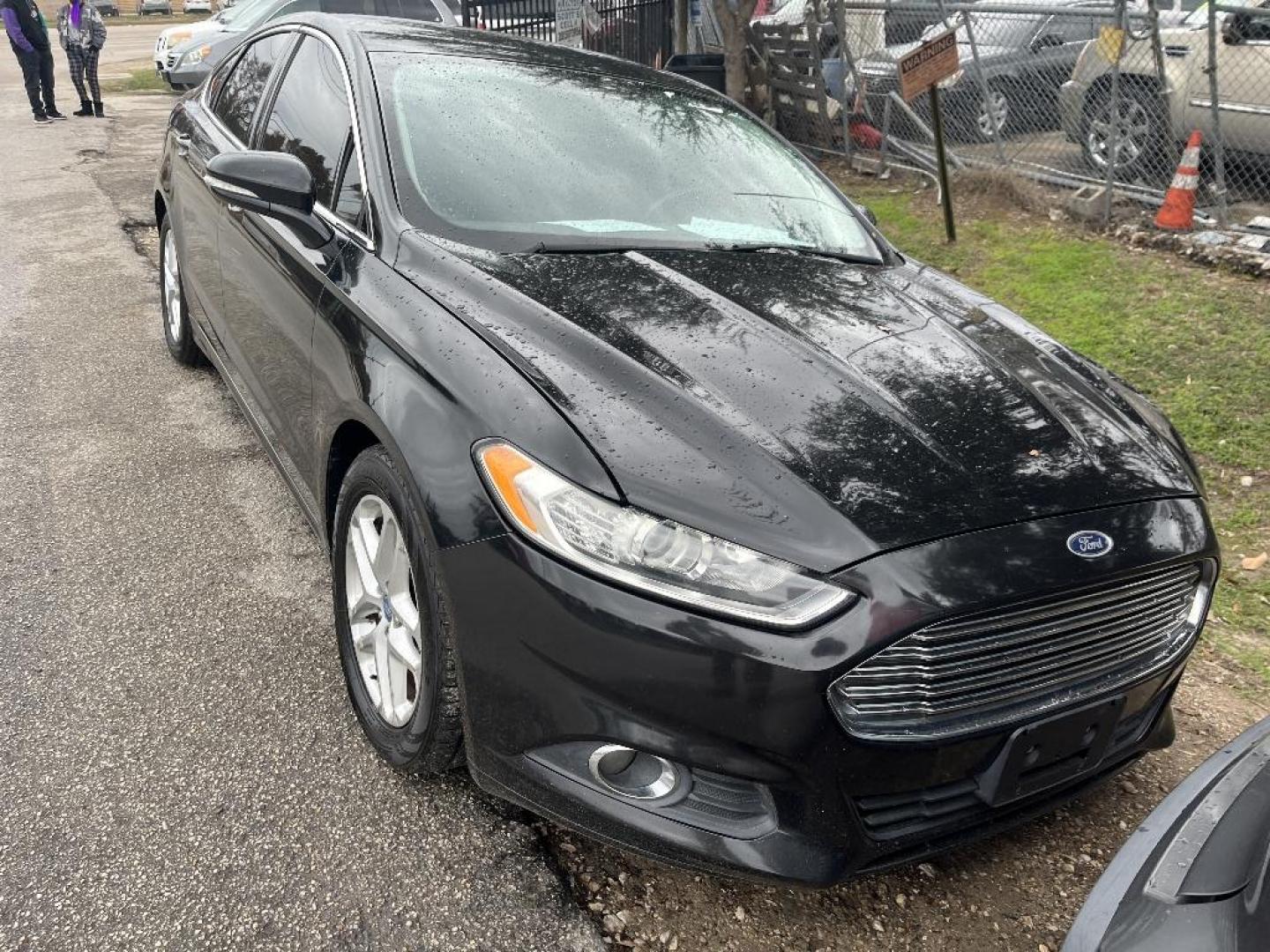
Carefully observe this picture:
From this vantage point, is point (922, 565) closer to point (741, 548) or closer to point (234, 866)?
point (741, 548)

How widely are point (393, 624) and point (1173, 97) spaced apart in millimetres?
6692

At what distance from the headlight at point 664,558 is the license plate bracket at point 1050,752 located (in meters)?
0.47

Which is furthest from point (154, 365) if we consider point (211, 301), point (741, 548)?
point (741, 548)

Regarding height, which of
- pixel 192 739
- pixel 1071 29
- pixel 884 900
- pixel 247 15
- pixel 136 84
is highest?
pixel 247 15

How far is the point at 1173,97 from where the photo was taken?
6.97m

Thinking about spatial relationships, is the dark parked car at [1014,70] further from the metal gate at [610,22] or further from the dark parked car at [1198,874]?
the dark parked car at [1198,874]

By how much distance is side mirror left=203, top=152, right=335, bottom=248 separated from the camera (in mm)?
2896

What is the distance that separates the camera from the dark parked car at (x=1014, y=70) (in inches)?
300

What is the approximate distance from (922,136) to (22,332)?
6556mm

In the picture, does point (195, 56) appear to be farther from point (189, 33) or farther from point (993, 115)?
point (993, 115)

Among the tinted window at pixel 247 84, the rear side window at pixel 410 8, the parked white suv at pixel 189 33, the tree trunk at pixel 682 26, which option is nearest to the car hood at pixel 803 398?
the tinted window at pixel 247 84

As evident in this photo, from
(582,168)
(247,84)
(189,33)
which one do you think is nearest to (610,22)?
(189,33)

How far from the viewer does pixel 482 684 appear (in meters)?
2.11

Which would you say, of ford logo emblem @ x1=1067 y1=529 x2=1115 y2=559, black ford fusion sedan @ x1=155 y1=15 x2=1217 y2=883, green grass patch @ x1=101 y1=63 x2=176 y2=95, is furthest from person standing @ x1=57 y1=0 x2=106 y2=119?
ford logo emblem @ x1=1067 y1=529 x2=1115 y2=559
